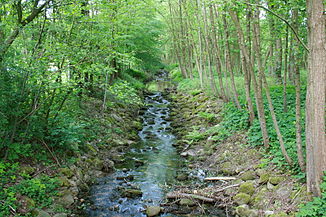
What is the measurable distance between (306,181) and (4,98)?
658 centimetres

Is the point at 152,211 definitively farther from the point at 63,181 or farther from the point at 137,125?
the point at 137,125

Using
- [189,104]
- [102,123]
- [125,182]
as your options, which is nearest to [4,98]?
[125,182]

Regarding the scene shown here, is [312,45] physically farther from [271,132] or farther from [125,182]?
[125,182]

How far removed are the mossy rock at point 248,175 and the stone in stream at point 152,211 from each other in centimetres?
238

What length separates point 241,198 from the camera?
19.1ft

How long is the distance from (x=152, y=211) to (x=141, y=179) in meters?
1.92

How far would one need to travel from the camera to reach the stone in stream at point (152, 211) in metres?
5.55

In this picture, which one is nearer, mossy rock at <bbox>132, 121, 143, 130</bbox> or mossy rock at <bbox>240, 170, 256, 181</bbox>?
mossy rock at <bbox>240, 170, 256, 181</bbox>

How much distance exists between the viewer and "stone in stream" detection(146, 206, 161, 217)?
18.2ft

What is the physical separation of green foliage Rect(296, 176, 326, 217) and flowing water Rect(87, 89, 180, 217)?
3.15 m

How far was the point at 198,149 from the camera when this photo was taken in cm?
961

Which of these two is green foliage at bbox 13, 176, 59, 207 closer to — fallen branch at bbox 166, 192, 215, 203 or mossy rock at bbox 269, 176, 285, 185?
fallen branch at bbox 166, 192, 215, 203

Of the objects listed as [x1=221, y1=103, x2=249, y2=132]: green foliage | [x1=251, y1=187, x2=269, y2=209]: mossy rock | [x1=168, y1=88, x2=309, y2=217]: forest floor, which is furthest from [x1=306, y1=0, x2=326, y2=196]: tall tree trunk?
[x1=221, y1=103, x2=249, y2=132]: green foliage

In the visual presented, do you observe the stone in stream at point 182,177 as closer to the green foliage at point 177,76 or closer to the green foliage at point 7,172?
the green foliage at point 7,172
